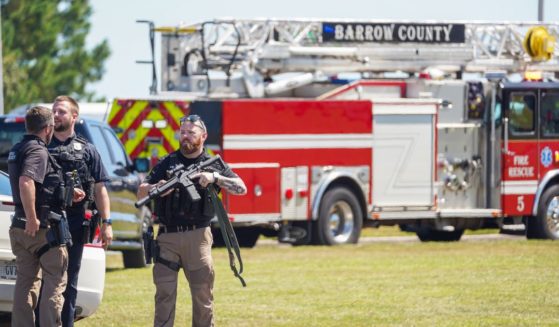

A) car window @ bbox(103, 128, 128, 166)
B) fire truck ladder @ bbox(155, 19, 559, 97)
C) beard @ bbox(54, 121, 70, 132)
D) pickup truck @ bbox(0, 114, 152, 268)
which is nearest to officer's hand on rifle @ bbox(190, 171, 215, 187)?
beard @ bbox(54, 121, 70, 132)

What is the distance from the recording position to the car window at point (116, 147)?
59.0ft

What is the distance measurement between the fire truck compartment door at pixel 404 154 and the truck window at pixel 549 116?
1811mm

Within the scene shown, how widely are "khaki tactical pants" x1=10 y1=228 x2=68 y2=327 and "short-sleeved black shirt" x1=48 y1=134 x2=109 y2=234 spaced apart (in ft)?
1.16

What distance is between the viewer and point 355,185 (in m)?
22.8

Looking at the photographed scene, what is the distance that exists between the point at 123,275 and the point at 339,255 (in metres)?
3.58

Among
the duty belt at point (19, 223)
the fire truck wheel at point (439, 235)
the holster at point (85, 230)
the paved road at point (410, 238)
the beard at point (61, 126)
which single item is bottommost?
the paved road at point (410, 238)

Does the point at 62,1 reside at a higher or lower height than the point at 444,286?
higher

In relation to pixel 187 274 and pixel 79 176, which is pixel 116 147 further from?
pixel 187 274

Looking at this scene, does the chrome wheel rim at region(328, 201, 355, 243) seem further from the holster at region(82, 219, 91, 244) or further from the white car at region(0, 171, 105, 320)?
the holster at region(82, 219, 91, 244)

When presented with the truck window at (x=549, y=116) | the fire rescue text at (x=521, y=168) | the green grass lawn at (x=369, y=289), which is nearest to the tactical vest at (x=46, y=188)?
the green grass lawn at (x=369, y=289)

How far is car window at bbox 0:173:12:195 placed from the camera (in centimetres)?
1177

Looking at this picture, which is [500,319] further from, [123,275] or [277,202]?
[277,202]

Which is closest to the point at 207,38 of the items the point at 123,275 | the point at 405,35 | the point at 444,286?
the point at 405,35

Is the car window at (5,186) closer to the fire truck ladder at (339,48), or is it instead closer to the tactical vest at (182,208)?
the tactical vest at (182,208)
